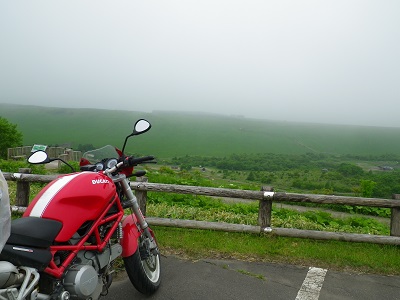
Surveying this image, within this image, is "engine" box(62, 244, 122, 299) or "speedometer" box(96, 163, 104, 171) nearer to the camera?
"engine" box(62, 244, 122, 299)

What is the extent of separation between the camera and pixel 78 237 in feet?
9.18

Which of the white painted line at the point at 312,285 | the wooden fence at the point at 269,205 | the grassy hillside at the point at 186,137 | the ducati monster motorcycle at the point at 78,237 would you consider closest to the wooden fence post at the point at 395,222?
the wooden fence at the point at 269,205

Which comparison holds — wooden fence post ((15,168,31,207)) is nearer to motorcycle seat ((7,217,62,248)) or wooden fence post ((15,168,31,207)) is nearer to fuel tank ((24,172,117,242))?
fuel tank ((24,172,117,242))

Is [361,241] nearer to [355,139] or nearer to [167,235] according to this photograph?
[167,235]

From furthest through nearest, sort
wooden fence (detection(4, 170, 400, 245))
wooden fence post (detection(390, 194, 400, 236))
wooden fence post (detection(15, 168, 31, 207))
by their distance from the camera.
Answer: wooden fence post (detection(15, 168, 31, 207)), wooden fence post (detection(390, 194, 400, 236)), wooden fence (detection(4, 170, 400, 245))

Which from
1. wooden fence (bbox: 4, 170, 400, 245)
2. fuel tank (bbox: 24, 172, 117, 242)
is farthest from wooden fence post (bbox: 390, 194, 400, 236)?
fuel tank (bbox: 24, 172, 117, 242)

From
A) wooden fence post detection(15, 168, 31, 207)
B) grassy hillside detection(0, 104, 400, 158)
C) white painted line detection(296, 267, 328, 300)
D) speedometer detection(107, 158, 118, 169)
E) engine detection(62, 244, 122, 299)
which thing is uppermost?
speedometer detection(107, 158, 118, 169)

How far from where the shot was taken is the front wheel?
3480mm

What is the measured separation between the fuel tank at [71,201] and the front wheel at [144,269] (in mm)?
784

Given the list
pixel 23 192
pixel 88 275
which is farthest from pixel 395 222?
pixel 23 192

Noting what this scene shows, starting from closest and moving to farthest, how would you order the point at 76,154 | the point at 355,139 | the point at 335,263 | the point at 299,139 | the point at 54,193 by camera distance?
the point at 54,193, the point at 335,263, the point at 76,154, the point at 299,139, the point at 355,139

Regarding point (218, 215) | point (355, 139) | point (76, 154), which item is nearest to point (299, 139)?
point (355, 139)

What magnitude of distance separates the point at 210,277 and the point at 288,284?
2.87 feet

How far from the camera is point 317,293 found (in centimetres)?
396
